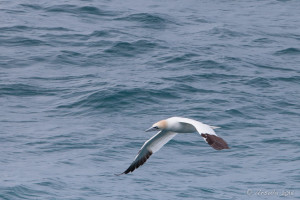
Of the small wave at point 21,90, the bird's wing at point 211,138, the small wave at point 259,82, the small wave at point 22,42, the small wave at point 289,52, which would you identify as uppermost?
the bird's wing at point 211,138

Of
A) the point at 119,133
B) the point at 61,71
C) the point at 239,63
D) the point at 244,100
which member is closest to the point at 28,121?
the point at 119,133

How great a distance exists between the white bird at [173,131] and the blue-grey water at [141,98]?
4.45 feet

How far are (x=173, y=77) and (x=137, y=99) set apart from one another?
2.37 meters

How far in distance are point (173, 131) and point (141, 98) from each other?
7.30 meters

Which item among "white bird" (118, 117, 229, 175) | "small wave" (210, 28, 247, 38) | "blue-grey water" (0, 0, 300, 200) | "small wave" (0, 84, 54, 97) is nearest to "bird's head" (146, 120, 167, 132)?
"white bird" (118, 117, 229, 175)

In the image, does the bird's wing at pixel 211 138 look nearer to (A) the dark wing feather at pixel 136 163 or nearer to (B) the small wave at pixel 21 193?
(A) the dark wing feather at pixel 136 163

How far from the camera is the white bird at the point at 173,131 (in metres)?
13.3

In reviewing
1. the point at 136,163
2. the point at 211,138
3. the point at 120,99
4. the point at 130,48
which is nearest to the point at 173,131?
the point at 136,163

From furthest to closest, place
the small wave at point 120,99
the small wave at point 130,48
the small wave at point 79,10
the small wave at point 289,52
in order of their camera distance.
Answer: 1. the small wave at point 79,10
2. the small wave at point 289,52
3. the small wave at point 130,48
4. the small wave at point 120,99

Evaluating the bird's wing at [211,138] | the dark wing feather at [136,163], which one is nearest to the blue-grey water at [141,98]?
the dark wing feather at [136,163]

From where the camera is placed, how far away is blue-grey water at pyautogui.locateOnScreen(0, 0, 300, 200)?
59.1 feet

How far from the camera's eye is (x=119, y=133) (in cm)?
2056

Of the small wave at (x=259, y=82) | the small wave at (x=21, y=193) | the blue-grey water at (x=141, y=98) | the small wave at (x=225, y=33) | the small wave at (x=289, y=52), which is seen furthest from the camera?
the small wave at (x=225, y=33)

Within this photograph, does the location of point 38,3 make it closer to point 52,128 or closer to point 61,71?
point 61,71
